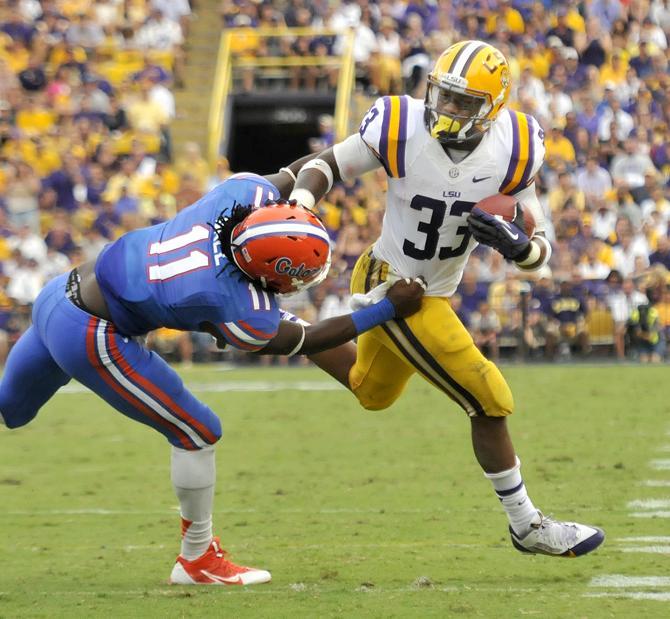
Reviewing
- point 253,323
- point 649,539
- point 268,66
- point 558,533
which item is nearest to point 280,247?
point 253,323

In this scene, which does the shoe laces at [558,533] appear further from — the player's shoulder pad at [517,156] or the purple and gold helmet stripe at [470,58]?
the purple and gold helmet stripe at [470,58]

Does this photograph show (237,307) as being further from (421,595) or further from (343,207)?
(343,207)

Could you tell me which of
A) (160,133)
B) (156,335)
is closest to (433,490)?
(156,335)

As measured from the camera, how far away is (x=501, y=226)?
4758 millimetres

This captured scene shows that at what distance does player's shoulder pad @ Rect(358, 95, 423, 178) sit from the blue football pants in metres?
1.08

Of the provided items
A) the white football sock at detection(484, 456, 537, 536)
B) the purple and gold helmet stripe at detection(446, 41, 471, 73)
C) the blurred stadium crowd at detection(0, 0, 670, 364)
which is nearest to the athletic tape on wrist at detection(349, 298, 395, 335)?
the white football sock at detection(484, 456, 537, 536)

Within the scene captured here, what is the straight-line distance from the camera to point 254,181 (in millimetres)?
4719

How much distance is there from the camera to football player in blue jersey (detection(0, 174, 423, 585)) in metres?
4.41

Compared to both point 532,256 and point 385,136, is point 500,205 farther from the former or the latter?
point 385,136

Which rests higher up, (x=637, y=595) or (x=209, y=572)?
(x=637, y=595)

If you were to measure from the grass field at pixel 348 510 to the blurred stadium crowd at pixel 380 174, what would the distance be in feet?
7.95

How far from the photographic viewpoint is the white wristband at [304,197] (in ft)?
16.1

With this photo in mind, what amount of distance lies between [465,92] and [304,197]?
Answer: 665mm

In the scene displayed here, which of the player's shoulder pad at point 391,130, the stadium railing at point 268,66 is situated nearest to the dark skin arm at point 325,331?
the player's shoulder pad at point 391,130
